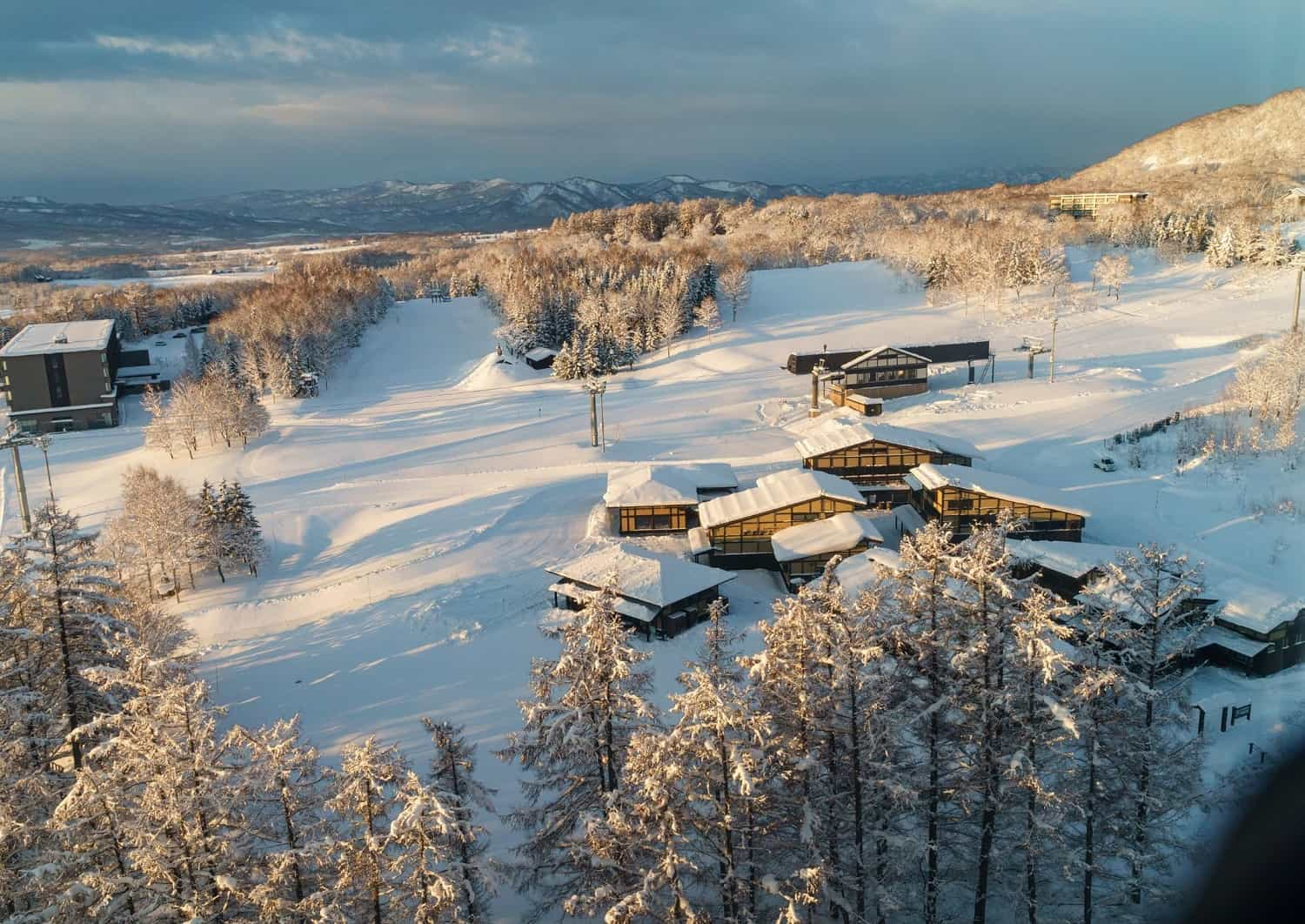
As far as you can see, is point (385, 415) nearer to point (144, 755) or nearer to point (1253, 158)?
point (144, 755)

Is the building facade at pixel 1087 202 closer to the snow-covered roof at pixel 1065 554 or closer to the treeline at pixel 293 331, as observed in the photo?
the treeline at pixel 293 331

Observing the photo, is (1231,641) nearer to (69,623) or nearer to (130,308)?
(69,623)

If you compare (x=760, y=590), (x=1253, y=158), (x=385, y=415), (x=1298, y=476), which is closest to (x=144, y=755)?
(x=760, y=590)

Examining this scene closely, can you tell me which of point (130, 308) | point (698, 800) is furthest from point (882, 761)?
point (130, 308)

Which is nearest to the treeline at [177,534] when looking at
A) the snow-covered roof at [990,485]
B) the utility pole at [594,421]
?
the utility pole at [594,421]

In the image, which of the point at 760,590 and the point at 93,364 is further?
the point at 93,364

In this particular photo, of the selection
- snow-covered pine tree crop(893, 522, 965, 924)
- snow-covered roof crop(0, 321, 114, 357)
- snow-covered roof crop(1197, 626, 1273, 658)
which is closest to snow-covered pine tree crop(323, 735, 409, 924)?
snow-covered pine tree crop(893, 522, 965, 924)
